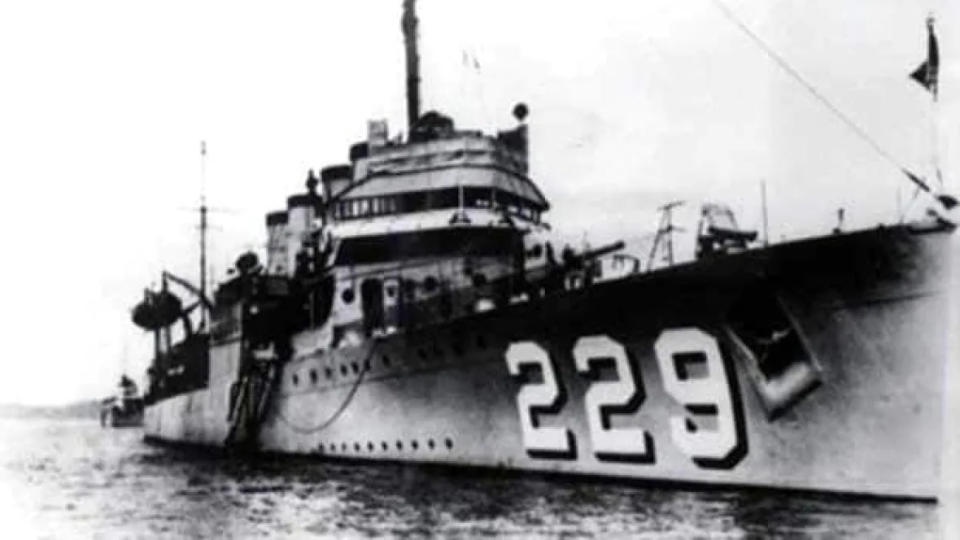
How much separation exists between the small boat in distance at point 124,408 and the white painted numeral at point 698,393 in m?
50.3

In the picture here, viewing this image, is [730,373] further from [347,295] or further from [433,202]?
[347,295]

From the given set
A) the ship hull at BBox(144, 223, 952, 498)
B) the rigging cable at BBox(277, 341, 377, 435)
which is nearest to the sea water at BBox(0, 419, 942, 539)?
A: the ship hull at BBox(144, 223, 952, 498)

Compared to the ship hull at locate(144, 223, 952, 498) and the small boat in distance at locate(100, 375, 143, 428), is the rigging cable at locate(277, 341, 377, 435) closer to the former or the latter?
the ship hull at locate(144, 223, 952, 498)

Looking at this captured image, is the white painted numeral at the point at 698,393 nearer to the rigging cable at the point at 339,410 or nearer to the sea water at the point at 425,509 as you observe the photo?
the sea water at the point at 425,509

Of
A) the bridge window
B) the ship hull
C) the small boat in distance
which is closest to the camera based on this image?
the ship hull

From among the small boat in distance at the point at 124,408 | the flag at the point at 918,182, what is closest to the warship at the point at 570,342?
the flag at the point at 918,182

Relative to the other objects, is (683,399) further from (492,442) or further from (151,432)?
(151,432)

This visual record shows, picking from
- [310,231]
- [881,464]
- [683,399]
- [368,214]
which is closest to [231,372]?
[310,231]

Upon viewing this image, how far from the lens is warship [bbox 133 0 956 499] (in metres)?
10.0

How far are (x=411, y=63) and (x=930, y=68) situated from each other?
1090cm

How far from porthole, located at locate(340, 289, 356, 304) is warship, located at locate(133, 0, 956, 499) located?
0.03m

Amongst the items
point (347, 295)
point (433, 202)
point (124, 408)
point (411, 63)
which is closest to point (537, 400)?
point (433, 202)

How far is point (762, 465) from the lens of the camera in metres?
10.5

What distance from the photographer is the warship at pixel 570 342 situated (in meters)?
→ 10.0
